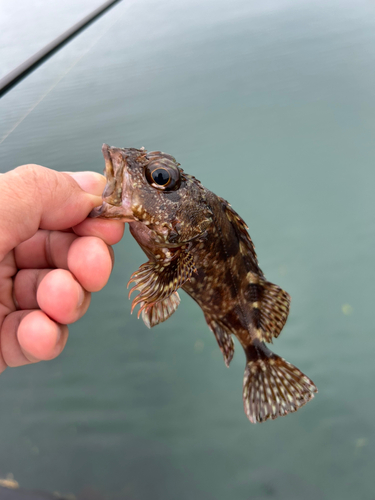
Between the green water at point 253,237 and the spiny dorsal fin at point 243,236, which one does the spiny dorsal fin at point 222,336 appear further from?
the green water at point 253,237

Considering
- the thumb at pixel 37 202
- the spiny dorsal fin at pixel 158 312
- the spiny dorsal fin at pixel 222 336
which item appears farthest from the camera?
the spiny dorsal fin at pixel 222 336

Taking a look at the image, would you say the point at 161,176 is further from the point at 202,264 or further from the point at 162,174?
the point at 202,264

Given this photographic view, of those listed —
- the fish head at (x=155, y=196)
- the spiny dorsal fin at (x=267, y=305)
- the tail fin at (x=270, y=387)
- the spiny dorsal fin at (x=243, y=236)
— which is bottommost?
the tail fin at (x=270, y=387)

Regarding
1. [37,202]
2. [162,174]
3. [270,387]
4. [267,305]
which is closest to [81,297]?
[37,202]

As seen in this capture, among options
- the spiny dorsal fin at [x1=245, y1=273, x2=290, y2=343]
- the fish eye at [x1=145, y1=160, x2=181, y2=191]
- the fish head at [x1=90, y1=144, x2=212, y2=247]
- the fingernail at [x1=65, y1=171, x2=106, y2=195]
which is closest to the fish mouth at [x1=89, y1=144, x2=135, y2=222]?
the fish head at [x1=90, y1=144, x2=212, y2=247]

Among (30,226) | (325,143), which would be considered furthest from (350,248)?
(30,226)

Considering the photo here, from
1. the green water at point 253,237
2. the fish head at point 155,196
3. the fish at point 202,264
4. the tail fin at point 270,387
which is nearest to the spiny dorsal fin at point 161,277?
the fish at point 202,264

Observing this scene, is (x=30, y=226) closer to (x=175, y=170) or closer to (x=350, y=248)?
(x=175, y=170)
